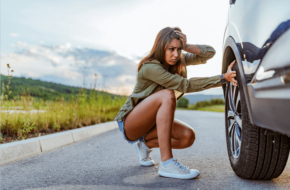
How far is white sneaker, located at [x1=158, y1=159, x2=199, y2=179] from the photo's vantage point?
2.63 metres

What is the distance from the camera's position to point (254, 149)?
2.21 meters

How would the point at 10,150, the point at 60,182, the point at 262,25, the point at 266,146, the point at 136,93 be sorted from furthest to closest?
the point at 10,150, the point at 136,93, the point at 60,182, the point at 266,146, the point at 262,25

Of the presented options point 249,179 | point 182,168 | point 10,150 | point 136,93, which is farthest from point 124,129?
point 10,150

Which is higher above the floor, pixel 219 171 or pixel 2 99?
pixel 2 99

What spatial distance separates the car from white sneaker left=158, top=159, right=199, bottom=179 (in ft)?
1.31

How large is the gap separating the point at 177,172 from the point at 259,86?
128cm

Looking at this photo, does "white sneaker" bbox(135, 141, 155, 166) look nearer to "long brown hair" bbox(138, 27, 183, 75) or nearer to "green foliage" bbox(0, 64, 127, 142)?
"long brown hair" bbox(138, 27, 183, 75)

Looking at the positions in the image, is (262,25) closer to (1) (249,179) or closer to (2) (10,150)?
(1) (249,179)

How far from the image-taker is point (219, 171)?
284cm

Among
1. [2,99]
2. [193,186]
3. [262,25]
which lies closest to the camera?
[262,25]

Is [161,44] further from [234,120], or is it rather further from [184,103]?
[184,103]

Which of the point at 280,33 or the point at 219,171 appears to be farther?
the point at 219,171

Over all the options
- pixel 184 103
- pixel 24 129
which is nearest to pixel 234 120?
pixel 24 129

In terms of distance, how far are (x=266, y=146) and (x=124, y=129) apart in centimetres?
151
